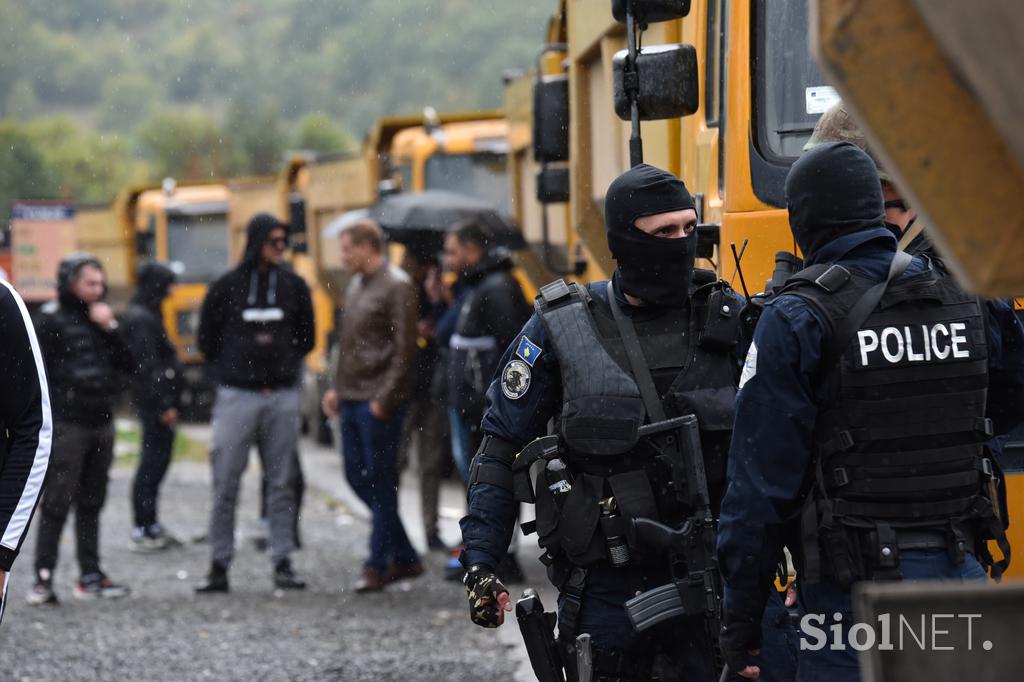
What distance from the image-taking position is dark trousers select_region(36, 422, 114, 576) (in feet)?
27.6

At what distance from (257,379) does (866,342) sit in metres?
5.67

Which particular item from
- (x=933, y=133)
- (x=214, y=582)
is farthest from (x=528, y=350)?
(x=214, y=582)

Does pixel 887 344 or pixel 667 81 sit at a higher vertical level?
pixel 667 81

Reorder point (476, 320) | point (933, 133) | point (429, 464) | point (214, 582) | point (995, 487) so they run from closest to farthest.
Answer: point (933, 133) < point (995, 487) < point (476, 320) < point (214, 582) < point (429, 464)

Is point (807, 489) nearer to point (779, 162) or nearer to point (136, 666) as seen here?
point (779, 162)

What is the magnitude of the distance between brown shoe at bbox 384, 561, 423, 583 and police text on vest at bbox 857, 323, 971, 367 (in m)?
5.61

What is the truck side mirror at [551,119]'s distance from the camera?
804cm

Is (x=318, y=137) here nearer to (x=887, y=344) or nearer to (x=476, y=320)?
(x=476, y=320)

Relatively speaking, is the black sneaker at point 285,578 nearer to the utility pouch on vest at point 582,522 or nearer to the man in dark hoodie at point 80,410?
the man in dark hoodie at point 80,410

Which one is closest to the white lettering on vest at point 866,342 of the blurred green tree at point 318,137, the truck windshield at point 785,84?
the truck windshield at point 785,84

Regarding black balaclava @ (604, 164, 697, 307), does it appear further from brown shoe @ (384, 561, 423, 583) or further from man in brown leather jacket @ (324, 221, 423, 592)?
brown shoe @ (384, 561, 423, 583)

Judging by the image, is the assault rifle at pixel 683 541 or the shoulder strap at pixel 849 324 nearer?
the shoulder strap at pixel 849 324

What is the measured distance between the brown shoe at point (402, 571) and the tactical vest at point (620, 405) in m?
4.81

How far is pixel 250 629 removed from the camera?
299 inches
